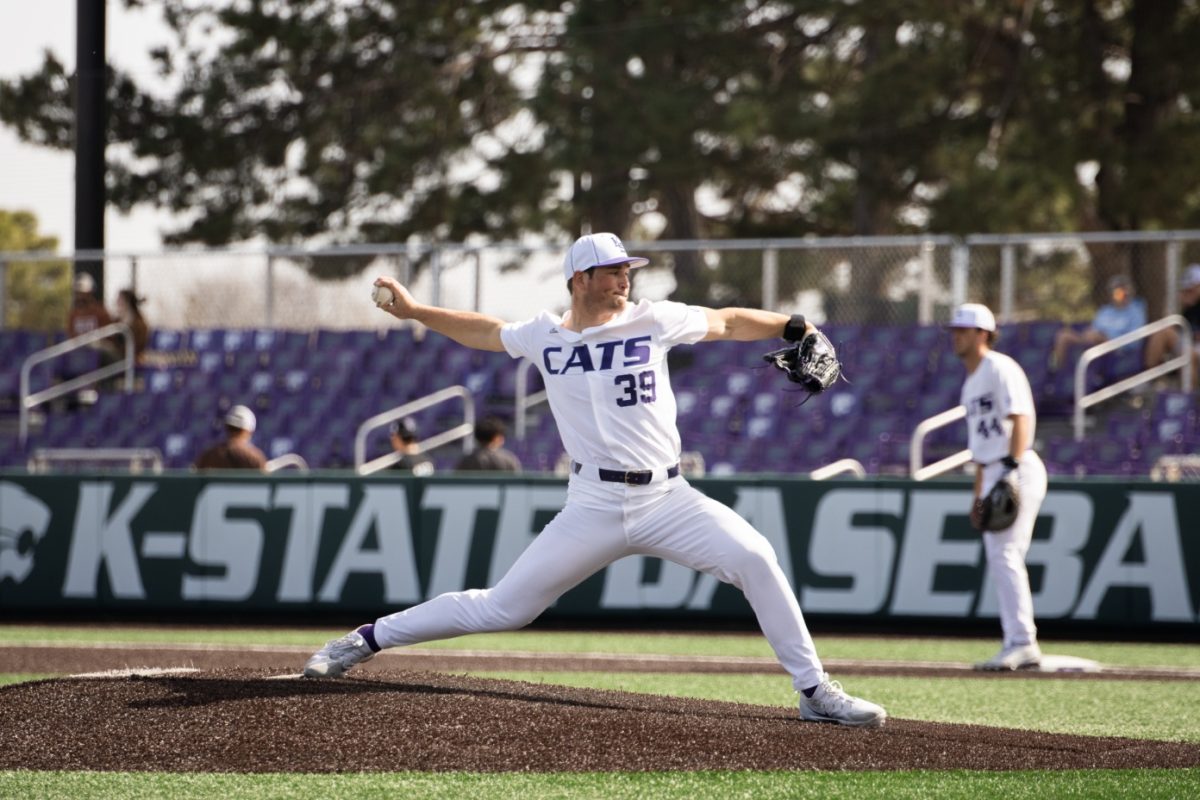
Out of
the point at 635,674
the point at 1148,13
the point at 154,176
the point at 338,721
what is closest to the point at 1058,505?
the point at 635,674

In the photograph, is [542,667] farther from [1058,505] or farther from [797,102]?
[797,102]

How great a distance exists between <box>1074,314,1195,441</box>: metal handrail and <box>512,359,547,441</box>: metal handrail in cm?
558

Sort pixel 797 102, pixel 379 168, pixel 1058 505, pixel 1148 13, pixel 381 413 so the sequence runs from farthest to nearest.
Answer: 1. pixel 379 168
2. pixel 797 102
3. pixel 1148 13
4. pixel 381 413
5. pixel 1058 505

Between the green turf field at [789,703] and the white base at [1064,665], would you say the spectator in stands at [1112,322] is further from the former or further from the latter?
the white base at [1064,665]

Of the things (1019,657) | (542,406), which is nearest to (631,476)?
(1019,657)

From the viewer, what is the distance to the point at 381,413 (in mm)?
18953

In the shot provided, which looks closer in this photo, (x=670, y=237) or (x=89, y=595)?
(x=89, y=595)

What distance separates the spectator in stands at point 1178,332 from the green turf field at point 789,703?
4.34 metres

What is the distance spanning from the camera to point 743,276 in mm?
18766

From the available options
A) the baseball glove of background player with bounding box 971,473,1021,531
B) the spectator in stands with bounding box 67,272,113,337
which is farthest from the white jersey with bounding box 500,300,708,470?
the spectator in stands with bounding box 67,272,113,337

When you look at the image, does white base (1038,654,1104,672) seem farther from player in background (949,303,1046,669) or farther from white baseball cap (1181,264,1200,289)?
white baseball cap (1181,264,1200,289)

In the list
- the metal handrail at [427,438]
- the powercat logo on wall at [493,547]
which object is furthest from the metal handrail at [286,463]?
the powercat logo on wall at [493,547]

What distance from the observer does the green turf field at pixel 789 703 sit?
5754 millimetres

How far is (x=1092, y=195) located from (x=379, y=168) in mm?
11210
